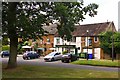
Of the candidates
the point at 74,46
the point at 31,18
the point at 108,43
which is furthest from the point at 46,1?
the point at 74,46

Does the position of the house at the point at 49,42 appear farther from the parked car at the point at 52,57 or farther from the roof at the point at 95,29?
the parked car at the point at 52,57

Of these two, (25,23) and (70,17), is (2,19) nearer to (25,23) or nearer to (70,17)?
(25,23)

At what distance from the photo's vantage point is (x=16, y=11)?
24.2 meters

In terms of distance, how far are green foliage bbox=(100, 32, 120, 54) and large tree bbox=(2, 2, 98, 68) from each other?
2837 centimetres

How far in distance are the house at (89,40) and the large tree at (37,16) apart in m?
34.2

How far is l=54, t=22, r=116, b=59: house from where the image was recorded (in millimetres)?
61022

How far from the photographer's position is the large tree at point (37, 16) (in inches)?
917

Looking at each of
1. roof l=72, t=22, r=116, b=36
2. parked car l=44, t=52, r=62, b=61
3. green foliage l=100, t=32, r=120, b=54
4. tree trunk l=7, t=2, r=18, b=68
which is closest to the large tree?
tree trunk l=7, t=2, r=18, b=68

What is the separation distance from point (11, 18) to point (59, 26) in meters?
4.30

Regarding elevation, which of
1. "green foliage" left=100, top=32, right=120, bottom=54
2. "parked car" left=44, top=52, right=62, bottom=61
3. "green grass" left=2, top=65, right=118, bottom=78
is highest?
"green foliage" left=100, top=32, right=120, bottom=54

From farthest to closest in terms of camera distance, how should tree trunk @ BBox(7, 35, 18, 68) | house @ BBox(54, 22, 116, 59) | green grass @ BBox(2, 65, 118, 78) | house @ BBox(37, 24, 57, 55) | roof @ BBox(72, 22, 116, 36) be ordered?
house @ BBox(37, 24, 57, 55)
roof @ BBox(72, 22, 116, 36)
house @ BBox(54, 22, 116, 59)
tree trunk @ BBox(7, 35, 18, 68)
green grass @ BBox(2, 65, 118, 78)

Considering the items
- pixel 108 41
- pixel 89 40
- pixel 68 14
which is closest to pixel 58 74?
pixel 68 14

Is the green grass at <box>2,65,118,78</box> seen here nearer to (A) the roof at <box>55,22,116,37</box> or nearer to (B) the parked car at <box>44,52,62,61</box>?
(B) the parked car at <box>44,52,62,61</box>

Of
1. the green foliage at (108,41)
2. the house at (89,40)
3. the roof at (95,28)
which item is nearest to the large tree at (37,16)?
the green foliage at (108,41)
